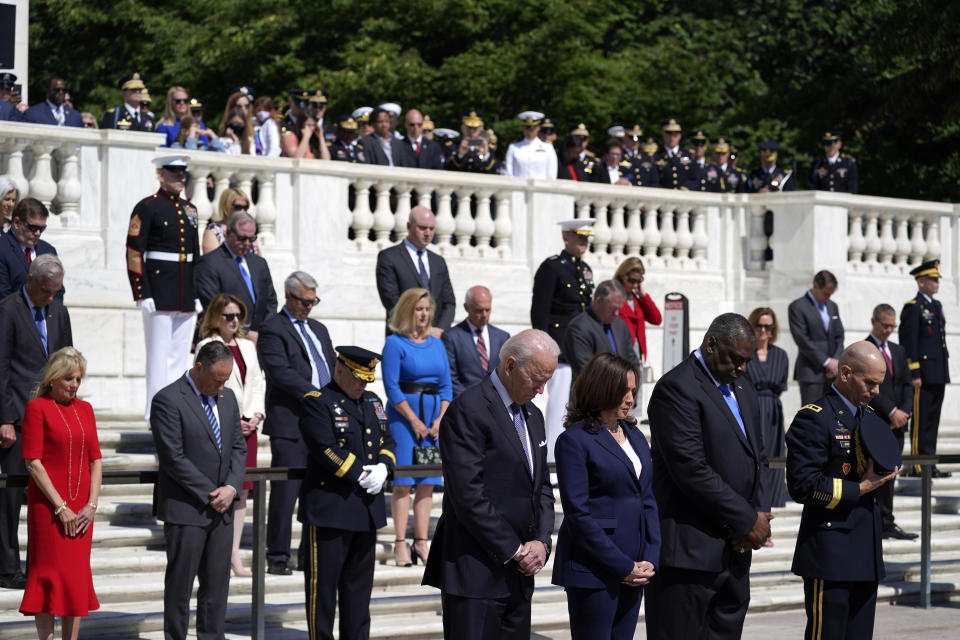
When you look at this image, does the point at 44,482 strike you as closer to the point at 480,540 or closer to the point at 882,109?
the point at 480,540

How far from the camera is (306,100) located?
699 inches

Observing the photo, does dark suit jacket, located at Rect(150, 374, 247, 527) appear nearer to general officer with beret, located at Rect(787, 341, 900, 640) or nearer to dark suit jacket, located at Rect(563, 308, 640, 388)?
general officer with beret, located at Rect(787, 341, 900, 640)

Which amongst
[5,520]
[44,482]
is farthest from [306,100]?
[44,482]

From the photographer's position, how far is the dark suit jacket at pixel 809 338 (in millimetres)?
16000

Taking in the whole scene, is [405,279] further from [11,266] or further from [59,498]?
[59,498]

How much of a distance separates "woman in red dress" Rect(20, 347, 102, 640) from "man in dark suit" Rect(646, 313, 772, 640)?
295 cm

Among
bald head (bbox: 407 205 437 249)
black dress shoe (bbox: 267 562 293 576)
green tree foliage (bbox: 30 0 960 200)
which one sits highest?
green tree foliage (bbox: 30 0 960 200)

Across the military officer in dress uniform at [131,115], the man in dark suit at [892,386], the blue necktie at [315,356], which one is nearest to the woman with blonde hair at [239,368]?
the blue necktie at [315,356]

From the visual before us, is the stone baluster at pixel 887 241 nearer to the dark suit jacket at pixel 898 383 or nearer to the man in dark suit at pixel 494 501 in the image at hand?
the dark suit jacket at pixel 898 383

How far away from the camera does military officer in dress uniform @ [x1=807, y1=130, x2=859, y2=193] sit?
20875mm

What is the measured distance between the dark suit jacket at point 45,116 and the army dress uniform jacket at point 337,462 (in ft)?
26.5

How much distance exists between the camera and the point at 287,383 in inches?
442

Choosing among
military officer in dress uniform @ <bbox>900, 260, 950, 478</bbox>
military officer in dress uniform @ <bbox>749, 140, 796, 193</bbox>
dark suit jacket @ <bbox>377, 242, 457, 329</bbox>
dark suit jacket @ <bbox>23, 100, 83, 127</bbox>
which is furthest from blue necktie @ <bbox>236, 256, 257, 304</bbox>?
military officer in dress uniform @ <bbox>749, 140, 796, 193</bbox>

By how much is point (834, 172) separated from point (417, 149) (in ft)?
18.5
